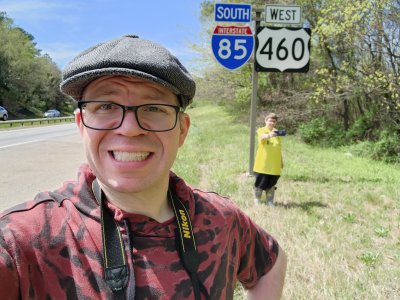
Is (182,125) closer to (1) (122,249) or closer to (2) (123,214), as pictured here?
(2) (123,214)

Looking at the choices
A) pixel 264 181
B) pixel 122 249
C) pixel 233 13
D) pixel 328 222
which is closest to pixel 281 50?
pixel 233 13

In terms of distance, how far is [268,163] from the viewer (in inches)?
265

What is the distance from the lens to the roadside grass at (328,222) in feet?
11.6

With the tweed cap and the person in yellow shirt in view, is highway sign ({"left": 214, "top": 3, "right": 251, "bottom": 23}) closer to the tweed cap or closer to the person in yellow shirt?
the person in yellow shirt

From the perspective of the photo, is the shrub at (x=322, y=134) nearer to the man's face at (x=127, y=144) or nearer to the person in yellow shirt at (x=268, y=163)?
the person in yellow shirt at (x=268, y=163)

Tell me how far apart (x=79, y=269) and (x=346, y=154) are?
1501 cm

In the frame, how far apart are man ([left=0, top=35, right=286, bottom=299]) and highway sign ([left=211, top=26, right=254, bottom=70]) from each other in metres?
5.85

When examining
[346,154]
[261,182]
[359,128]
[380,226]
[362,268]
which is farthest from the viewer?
[359,128]

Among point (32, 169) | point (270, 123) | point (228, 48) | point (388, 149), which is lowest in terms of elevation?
A: point (32, 169)

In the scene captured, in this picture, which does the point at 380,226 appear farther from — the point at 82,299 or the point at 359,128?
the point at 359,128

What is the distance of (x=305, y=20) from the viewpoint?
1923 cm

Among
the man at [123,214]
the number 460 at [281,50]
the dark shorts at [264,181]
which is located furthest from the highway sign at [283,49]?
the man at [123,214]

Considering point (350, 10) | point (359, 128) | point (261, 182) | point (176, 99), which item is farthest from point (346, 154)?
point (176, 99)

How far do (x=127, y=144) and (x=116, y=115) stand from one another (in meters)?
0.10
